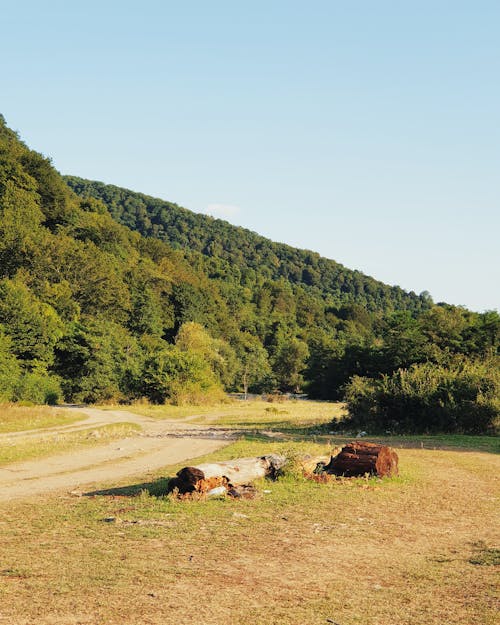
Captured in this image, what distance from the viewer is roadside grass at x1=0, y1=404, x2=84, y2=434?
106 ft

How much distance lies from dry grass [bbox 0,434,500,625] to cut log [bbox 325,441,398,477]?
1618mm

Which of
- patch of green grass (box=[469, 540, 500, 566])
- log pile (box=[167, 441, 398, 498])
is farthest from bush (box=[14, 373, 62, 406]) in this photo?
patch of green grass (box=[469, 540, 500, 566])

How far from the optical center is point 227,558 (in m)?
8.11

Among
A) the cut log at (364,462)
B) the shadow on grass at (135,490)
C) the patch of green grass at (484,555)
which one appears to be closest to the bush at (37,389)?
the shadow on grass at (135,490)

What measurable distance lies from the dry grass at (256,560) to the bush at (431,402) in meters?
17.3

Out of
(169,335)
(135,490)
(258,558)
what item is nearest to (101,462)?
(135,490)

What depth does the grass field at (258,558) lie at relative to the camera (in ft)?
20.2

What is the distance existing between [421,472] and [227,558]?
9706 millimetres

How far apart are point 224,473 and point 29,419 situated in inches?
1039

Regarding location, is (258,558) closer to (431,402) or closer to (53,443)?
(53,443)

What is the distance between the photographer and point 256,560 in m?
8.04

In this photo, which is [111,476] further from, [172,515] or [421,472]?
[421,472]

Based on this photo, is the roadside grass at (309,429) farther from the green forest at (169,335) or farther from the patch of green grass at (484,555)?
the patch of green grass at (484,555)

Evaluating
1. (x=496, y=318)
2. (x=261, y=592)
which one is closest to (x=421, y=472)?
(x=261, y=592)
